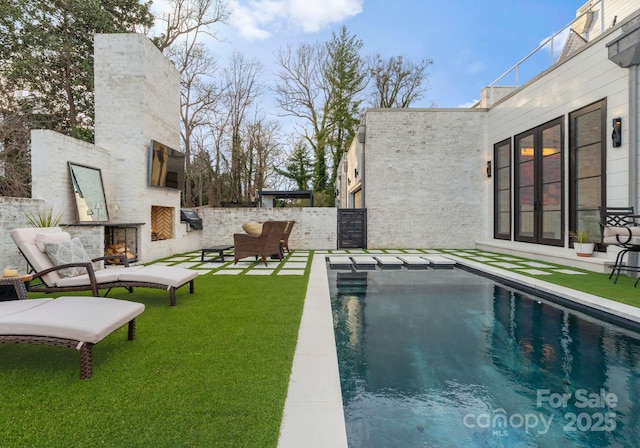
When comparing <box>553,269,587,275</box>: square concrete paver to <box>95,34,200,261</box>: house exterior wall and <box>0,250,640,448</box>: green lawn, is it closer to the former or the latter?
<box>0,250,640,448</box>: green lawn

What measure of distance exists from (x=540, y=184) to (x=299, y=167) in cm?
1578

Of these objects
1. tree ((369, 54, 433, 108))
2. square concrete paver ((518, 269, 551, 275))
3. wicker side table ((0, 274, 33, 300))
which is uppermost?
tree ((369, 54, 433, 108))

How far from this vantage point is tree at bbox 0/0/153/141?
10766 millimetres

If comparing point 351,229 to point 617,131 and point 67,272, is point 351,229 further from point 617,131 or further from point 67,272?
point 67,272

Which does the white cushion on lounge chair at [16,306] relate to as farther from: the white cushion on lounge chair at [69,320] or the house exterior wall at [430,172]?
the house exterior wall at [430,172]

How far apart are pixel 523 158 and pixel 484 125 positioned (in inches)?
91.5

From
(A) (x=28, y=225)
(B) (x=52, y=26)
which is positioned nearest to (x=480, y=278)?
(A) (x=28, y=225)

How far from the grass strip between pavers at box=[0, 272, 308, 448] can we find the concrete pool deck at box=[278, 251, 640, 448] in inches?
2.6

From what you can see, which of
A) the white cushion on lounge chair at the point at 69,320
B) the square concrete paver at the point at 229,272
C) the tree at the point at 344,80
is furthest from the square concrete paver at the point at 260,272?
the tree at the point at 344,80

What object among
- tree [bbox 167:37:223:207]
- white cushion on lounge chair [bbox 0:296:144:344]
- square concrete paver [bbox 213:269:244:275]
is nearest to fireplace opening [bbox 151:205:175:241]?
square concrete paver [bbox 213:269:244:275]

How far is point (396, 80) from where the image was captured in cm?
2034

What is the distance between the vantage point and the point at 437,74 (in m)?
20.1

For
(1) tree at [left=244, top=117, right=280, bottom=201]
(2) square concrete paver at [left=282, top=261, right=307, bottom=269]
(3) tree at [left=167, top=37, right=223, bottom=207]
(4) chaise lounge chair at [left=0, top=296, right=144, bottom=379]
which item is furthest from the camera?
(1) tree at [left=244, top=117, right=280, bottom=201]

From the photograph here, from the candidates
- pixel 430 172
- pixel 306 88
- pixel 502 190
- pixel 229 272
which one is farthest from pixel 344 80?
pixel 229 272
